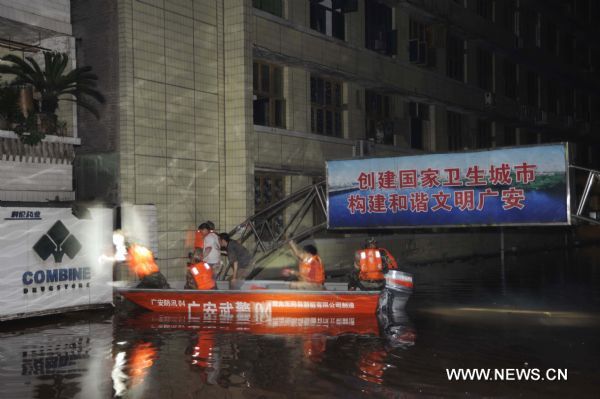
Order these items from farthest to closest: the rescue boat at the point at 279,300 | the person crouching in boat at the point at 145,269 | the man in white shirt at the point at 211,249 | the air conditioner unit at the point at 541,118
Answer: the air conditioner unit at the point at 541,118 < the man in white shirt at the point at 211,249 < the person crouching in boat at the point at 145,269 < the rescue boat at the point at 279,300

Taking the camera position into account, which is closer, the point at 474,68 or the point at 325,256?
the point at 325,256

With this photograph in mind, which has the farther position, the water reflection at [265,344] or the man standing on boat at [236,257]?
the man standing on boat at [236,257]

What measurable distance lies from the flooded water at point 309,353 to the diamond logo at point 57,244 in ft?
4.63

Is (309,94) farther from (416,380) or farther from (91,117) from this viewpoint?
(416,380)

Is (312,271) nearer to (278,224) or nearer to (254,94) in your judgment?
(278,224)

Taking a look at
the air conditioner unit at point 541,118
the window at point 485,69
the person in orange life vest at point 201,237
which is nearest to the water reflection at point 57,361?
the person in orange life vest at point 201,237

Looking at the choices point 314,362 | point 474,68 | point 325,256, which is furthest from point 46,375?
point 474,68

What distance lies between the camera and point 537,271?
92.5ft

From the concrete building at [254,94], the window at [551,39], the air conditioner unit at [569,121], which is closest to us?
the concrete building at [254,94]

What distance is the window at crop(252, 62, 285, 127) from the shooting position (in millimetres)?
22984

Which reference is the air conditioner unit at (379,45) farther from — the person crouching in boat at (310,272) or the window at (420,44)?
the person crouching in boat at (310,272)

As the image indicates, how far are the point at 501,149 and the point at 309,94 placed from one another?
986cm

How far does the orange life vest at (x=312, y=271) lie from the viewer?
615 inches

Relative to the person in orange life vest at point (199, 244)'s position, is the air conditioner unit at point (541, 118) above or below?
above
